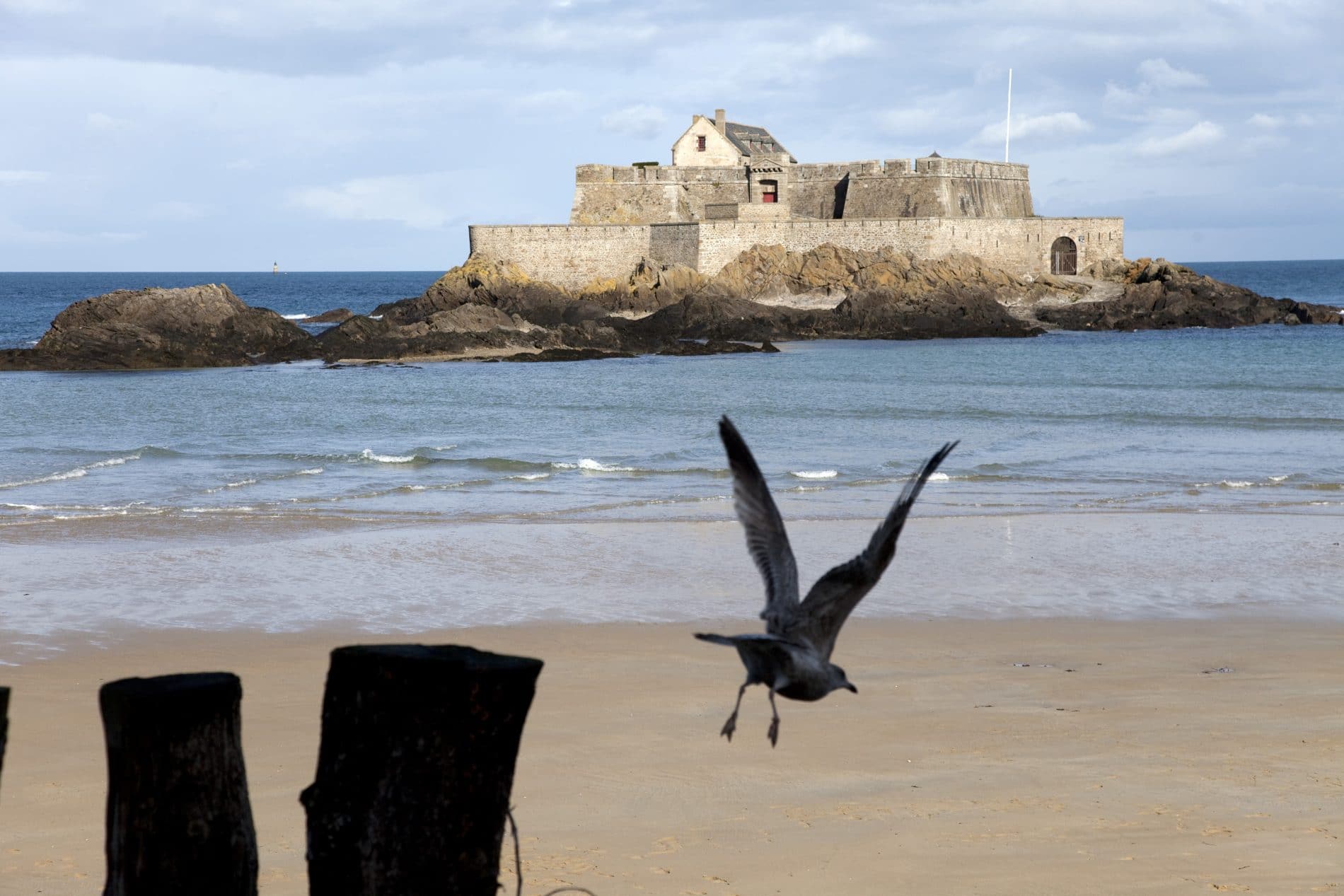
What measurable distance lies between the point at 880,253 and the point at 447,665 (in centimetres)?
4930

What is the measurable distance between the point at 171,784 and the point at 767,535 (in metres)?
1.35

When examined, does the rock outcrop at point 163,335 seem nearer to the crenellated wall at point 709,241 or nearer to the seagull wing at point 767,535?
the crenellated wall at point 709,241

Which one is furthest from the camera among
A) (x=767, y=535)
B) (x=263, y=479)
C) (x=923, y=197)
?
(x=923, y=197)

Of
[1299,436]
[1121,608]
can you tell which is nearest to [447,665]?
[1121,608]

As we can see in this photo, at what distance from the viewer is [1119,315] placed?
50.4 metres

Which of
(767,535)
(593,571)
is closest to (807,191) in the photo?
(593,571)

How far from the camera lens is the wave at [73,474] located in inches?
647

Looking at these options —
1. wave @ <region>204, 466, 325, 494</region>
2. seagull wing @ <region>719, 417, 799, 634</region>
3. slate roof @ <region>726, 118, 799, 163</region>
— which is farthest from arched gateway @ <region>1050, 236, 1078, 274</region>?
seagull wing @ <region>719, 417, 799, 634</region>

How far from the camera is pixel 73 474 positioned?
1736 centimetres

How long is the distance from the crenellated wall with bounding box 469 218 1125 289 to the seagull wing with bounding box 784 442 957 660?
1883 inches

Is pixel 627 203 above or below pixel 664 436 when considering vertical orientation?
above

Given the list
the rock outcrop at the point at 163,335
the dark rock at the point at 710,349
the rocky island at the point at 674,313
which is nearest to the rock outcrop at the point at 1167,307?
the rocky island at the point at 674,313

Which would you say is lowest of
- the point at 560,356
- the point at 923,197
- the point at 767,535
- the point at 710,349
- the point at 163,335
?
the point at 767,535

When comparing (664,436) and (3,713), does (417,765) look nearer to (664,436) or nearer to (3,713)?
(3,713)
